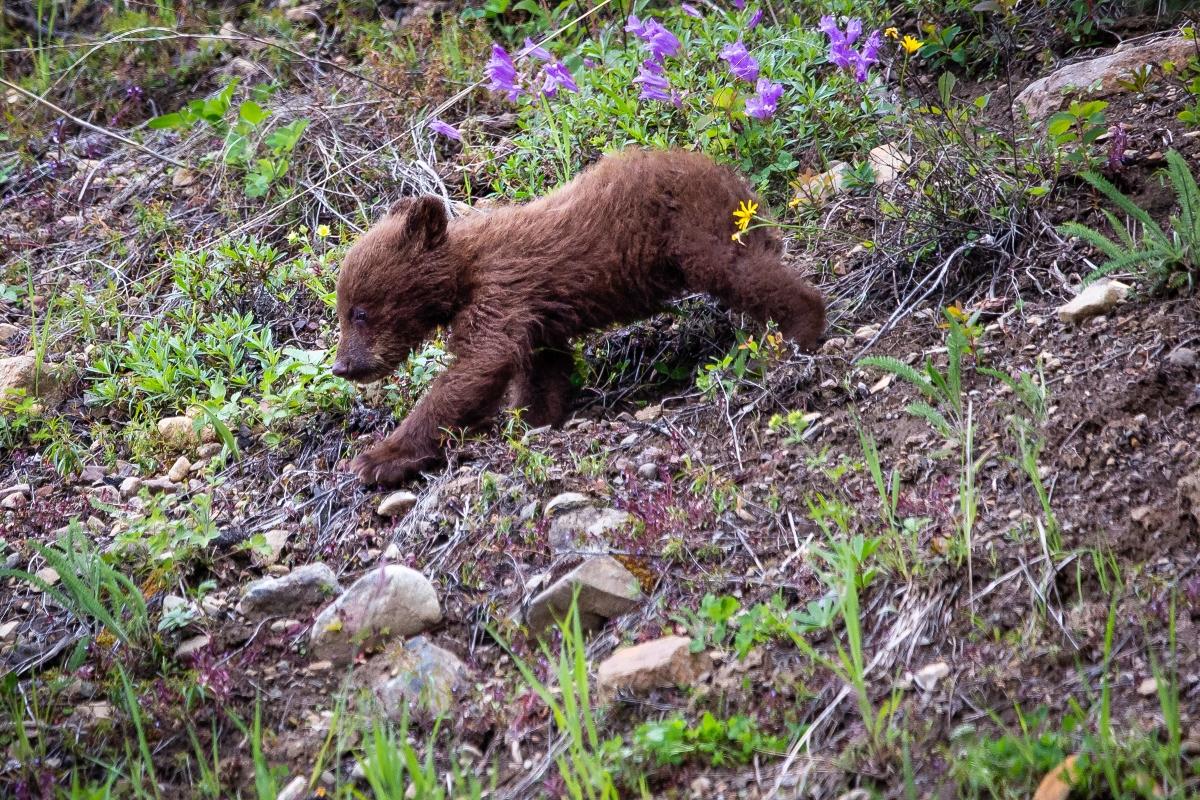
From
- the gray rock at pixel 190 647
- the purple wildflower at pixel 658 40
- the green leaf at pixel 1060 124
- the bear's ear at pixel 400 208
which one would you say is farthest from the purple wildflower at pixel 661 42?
the gray rock at pixel 190 647

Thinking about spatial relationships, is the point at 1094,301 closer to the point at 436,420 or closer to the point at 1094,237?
the point at 1094,237

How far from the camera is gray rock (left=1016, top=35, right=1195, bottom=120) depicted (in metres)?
5.36

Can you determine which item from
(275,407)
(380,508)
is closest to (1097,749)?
(380,508)

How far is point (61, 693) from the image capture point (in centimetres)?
371

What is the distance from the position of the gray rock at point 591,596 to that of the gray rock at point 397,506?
1054 millimetres

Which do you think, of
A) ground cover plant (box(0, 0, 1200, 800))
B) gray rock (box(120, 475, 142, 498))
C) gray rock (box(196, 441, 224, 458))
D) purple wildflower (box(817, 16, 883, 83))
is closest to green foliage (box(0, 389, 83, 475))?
ground cover plant (box(0, 0, 1200, 800))

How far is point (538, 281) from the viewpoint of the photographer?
4.96 meters

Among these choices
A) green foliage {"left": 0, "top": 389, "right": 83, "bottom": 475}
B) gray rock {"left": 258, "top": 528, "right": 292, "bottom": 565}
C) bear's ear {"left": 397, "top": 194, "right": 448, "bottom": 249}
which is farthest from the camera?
green foliage {"left": 0, "top": 389, "right": 83, "bottom": 475}

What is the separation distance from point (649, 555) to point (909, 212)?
85.1 inches

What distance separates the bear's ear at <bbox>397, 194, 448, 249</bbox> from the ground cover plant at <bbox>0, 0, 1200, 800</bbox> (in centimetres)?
58

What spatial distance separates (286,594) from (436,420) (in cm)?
102

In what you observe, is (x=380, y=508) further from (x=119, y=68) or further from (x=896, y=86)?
(x=119, y=68)

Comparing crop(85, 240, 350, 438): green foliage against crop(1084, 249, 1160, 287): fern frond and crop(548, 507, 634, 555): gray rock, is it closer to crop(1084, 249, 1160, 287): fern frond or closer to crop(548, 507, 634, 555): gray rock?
crop(548, 507, 634, 555): gray rock

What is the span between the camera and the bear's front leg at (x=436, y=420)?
15.3 ft
